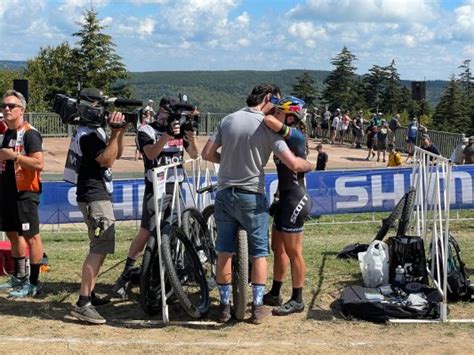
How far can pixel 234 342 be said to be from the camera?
5.25m

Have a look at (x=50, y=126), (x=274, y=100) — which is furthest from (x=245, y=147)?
(x=50, y=126)

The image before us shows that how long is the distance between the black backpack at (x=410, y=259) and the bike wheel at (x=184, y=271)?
1.99 m

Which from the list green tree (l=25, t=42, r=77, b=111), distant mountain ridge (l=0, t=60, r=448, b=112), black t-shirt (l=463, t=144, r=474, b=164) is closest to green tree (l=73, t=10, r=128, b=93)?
green tree (l=25, t=42, r=77, b=111)

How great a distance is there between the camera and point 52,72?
6269 centimetres

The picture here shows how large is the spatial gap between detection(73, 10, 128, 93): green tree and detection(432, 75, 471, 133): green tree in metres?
28.7

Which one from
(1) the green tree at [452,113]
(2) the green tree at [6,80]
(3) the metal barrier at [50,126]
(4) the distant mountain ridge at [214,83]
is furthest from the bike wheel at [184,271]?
(4) the distant mountain ridge at [214,83]

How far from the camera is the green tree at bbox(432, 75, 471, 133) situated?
5856cm

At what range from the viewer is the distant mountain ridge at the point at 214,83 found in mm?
132750

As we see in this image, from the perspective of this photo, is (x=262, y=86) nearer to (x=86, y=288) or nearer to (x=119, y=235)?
(x=86, y=288)

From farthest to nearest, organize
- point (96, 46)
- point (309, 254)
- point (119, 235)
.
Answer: point (96, 46) < point (119, 235) < point (309, 254)

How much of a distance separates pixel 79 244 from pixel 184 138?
4.98 m

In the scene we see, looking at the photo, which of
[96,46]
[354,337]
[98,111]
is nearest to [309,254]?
[354,337]

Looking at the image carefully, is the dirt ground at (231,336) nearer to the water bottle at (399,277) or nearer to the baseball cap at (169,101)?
the water bottle at (399,277)

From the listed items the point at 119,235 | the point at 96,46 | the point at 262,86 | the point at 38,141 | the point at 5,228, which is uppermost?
the point at 96,46
